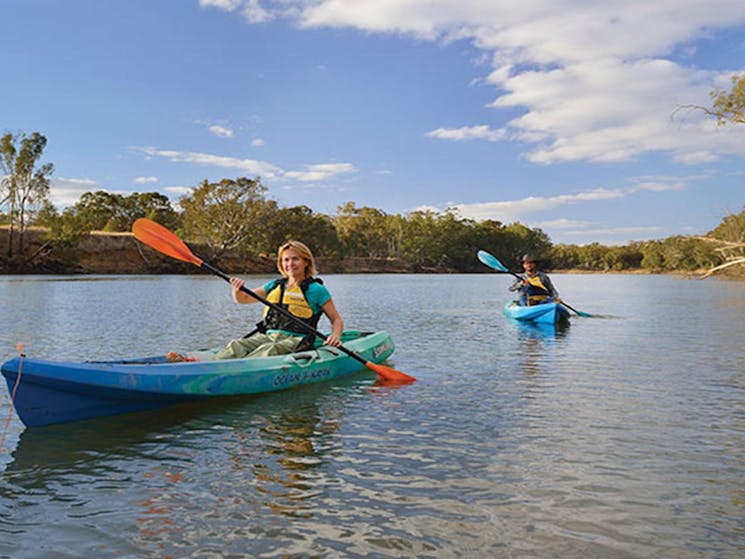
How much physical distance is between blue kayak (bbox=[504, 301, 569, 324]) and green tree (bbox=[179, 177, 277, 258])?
50.2m

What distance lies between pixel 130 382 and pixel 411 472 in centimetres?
252

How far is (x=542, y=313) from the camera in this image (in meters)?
14.1

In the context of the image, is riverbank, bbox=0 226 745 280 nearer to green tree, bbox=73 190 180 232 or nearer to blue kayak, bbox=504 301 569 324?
green tree, bbox=73 190 180 232

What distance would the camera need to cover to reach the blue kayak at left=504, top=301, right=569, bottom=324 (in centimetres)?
1389

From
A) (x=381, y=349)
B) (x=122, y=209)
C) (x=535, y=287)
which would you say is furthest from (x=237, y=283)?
(x=122, y=209)

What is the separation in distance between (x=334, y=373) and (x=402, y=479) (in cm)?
347

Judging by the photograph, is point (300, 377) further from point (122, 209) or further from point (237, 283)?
point (122, 209)

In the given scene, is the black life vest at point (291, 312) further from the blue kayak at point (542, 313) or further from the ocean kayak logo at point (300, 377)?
the blue kayak at point (542, 313)

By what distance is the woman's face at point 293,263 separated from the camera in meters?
6.76

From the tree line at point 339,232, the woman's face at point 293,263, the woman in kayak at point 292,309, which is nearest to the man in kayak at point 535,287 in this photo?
the woman in kayak at point 292,309

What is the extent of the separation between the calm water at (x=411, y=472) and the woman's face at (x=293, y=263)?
4.20ft

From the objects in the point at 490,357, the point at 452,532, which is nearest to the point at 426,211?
the point at 490,357

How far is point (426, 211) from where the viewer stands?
103 metres

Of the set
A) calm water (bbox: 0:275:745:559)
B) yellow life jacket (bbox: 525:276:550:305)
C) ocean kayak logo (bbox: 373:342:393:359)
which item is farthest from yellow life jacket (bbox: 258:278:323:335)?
yellow life jacket (bbox: 525:276:550:305)
